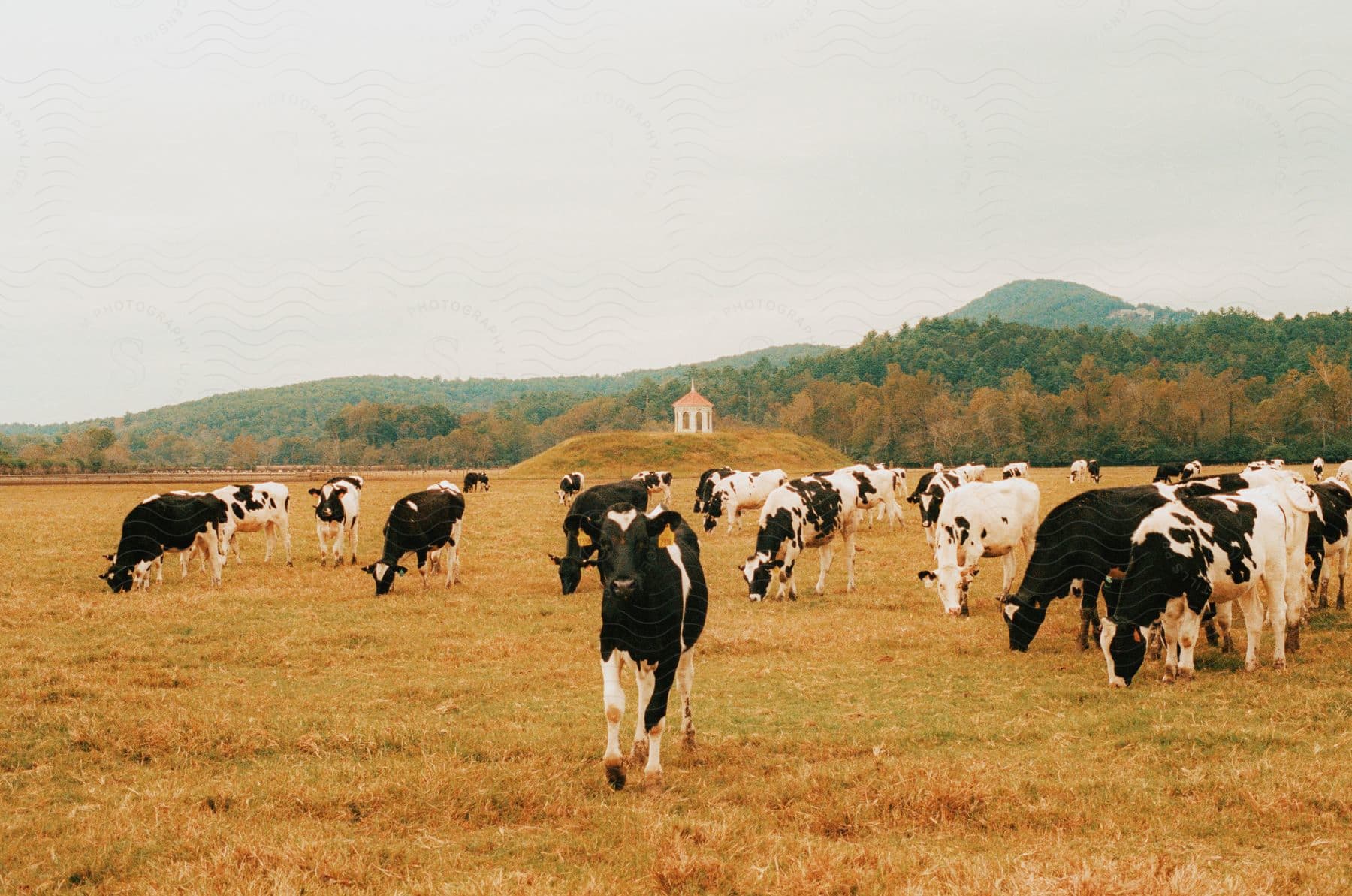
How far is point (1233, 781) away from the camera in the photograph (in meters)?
8.24

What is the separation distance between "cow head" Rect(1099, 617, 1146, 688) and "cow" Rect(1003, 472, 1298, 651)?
1.25 metres

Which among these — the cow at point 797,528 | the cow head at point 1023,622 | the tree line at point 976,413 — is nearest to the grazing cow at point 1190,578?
the cow head at point 1023,622

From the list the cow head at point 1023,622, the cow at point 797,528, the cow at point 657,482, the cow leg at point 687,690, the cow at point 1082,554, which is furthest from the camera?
the cow at point 657,482

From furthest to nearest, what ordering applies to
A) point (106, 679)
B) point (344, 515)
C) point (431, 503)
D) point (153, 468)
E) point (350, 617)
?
1. point (153, 468)
2. point (344, 515)
3. point (431, 503)
4. point (350, 617)
5. point (106, 679)

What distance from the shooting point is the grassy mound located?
95750 millimetres

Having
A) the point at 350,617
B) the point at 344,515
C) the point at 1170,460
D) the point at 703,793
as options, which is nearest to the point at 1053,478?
the point at 1170,460

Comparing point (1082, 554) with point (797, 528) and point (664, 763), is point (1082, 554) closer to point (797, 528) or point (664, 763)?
point (797, 528)

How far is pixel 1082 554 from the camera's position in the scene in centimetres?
1441

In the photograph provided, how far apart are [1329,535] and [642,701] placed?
1524 cm

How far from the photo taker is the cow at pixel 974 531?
18.2 meters

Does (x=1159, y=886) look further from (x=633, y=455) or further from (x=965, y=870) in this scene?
(x=633, y=455)

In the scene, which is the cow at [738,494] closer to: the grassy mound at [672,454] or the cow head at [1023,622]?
the cow head at [1023,622]

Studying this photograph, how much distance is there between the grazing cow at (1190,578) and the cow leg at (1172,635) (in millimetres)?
10

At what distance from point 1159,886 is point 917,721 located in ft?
15.5
